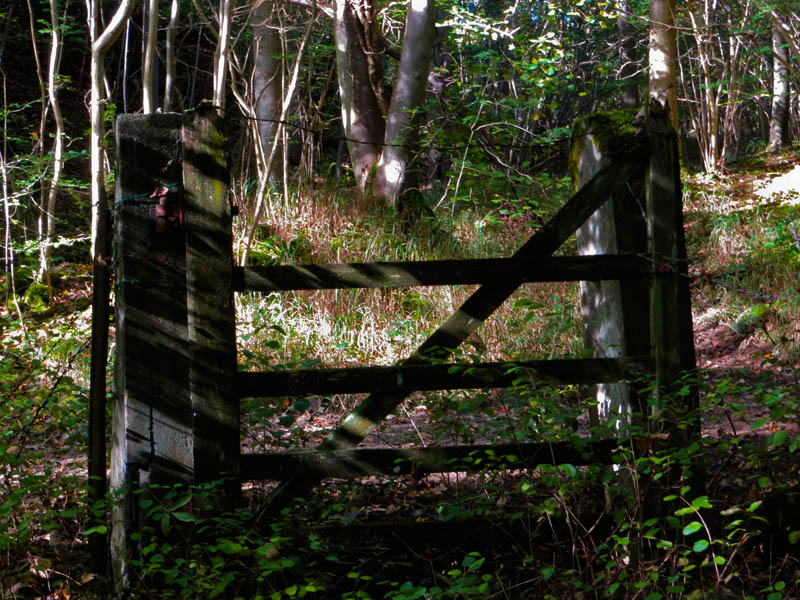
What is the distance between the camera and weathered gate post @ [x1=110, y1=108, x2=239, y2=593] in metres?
2.93

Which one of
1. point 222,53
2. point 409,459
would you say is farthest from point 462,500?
point 222,53

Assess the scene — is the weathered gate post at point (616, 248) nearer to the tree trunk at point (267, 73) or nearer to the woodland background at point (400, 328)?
the woodland background at point (400, 328)

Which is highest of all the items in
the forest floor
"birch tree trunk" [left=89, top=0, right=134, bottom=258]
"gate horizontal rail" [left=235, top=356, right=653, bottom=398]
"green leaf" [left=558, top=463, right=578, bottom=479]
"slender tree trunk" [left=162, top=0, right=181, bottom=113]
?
"slender tree trunk" [left=162, top=0, right=181, bottom=113]

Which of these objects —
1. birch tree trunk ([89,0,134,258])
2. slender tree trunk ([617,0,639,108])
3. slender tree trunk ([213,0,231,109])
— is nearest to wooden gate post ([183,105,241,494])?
birch tree trunk ([89,0,134,258])

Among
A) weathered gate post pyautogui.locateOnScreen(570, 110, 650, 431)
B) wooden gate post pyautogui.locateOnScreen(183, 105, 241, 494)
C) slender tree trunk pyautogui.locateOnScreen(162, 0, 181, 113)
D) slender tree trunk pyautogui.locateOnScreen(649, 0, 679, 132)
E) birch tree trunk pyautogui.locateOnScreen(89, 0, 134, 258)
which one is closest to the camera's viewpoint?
wooden gate post pyautogui.locateOnScreen(183, 105, 241, 494)

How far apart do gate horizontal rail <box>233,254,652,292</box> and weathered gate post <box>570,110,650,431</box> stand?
15 cm

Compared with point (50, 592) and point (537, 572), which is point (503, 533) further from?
point (50, 592)

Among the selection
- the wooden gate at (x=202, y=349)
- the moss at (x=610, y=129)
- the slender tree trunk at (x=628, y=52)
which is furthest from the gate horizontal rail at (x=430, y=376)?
the slender tree trunk at (x=628, y=52)

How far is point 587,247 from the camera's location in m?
3.69

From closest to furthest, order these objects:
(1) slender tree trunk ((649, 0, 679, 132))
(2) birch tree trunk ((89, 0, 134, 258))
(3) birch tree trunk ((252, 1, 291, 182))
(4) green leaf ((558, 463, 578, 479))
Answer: (4) green leaf ((558, 463, 578, 479)) → (2) birch tree trunk ((89, 0, 134, 258)) → (1) slender tree trunk ((649, 0, 679, 132)) → (3) birch tree trunk ((252, 1, 291, 182))

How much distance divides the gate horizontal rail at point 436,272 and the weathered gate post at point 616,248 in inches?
6.0

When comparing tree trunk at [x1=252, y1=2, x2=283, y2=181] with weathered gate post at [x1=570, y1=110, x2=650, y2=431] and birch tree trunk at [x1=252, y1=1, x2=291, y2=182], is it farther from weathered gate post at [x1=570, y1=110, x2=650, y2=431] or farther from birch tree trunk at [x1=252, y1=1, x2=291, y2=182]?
weathered gate post at [x1=570, y1=110, x2=650, y2=431]

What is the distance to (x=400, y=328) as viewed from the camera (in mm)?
6785

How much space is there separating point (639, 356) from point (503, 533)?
0.97 metres
